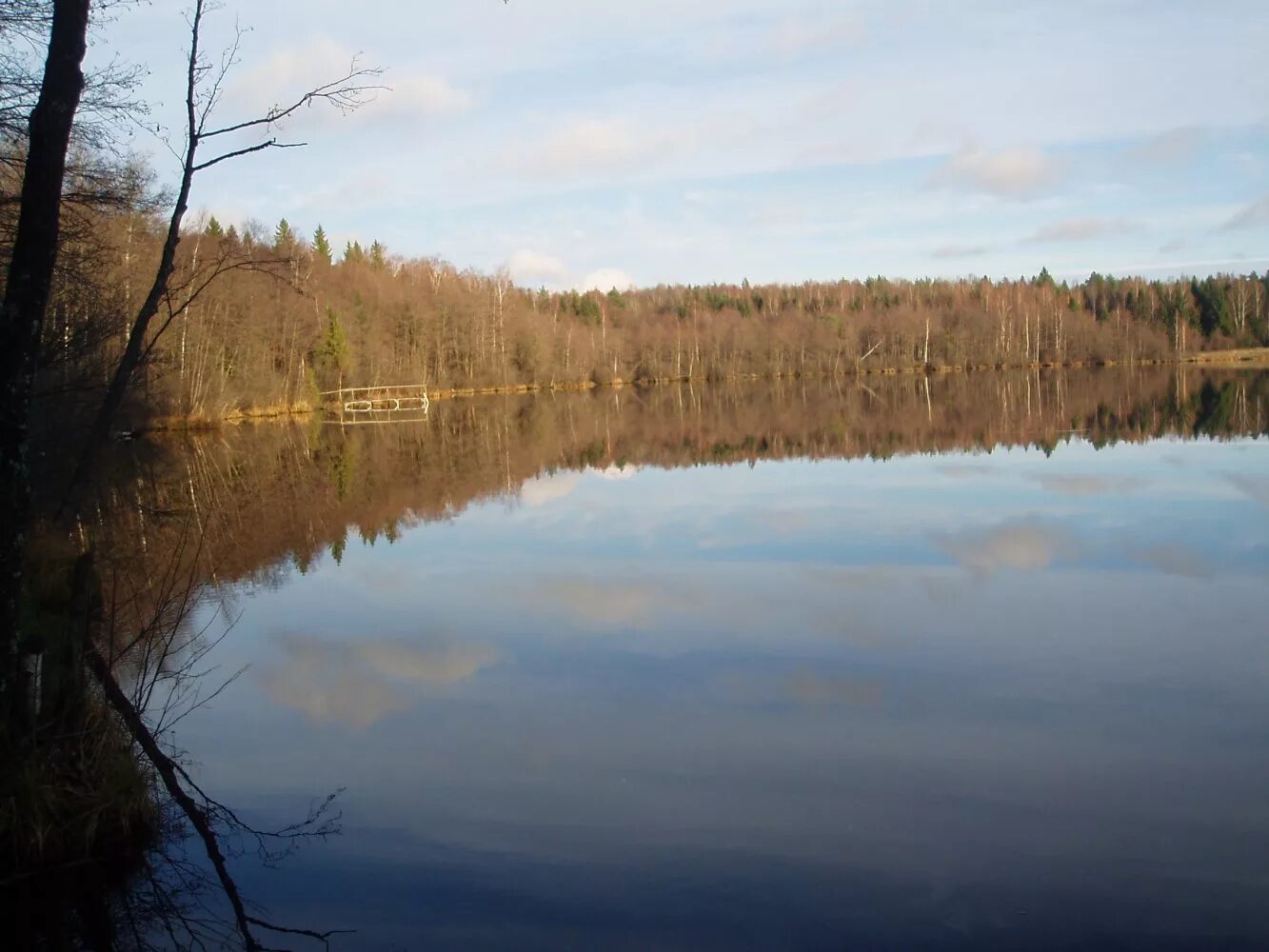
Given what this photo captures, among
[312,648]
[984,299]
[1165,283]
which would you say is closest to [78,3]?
[312,648]

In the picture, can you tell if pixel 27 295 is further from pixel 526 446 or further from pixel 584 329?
pixel 584 329

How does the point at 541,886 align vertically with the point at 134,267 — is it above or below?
below

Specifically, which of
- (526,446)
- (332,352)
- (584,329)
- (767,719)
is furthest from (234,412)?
(584,329)

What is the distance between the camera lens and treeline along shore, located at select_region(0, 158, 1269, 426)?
41.2m

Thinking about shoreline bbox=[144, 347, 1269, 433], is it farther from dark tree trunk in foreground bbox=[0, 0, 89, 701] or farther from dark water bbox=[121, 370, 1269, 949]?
dark tree trunk in foreground bbox=[0, 0, 89, 701]

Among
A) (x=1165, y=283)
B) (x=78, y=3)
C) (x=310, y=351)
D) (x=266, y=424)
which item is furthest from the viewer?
(x=1165, y=283)

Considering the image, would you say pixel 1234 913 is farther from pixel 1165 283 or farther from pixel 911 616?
pixel 1165 283

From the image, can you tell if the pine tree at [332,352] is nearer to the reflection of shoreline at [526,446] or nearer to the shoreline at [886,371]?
the reflection of shoreline at [526,446]

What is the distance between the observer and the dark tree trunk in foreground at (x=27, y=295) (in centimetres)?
568

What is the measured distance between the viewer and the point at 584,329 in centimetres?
8675

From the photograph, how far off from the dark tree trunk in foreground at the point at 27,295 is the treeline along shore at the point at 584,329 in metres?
20.2

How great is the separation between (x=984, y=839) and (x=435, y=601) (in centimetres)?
707

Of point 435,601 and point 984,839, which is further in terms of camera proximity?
point 435,601

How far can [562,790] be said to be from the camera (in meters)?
6.51
